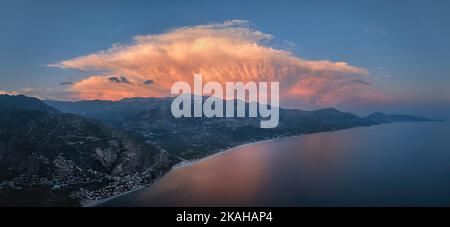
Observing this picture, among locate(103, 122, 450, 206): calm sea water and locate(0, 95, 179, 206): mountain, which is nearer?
locate(103, 122, 450, 206): calm sea water

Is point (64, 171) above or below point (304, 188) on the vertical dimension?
above

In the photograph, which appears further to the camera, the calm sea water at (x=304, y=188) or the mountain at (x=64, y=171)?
the mountain at (x=64, y=171)

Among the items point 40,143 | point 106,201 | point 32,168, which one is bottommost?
point 106,201

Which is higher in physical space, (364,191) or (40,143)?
(40,143)

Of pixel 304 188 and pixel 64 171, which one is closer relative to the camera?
pixel 304 188

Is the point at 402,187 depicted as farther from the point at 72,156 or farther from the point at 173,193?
the point at 72,156

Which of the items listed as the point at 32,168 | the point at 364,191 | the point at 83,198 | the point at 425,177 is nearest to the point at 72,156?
the point at 32,168
